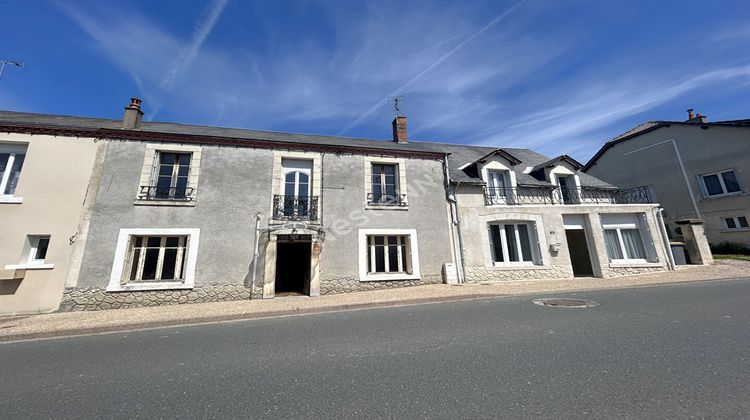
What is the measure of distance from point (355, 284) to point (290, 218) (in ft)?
10.4

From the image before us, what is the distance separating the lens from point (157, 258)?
8547 millimetres

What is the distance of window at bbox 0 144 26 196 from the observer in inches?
319

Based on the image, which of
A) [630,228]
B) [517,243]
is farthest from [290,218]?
[630,228]

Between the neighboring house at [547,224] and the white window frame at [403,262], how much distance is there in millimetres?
2014

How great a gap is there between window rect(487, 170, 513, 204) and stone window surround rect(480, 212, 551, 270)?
0.88 m

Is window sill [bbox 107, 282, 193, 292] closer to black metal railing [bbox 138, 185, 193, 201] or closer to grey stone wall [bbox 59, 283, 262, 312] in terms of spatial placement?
grey stone wall [bbox 59, 283, 262, 312]

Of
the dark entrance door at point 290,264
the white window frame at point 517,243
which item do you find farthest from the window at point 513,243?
the dark entrance door at point 290,264

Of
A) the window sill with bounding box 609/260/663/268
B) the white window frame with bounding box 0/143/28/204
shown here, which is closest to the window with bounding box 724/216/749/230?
the window sill with bounding box 609/260/663/268

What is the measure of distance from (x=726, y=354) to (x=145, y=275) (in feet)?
40.2

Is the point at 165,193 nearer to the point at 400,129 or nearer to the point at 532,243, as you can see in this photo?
the point at 400,129

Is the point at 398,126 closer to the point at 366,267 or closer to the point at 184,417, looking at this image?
the point at 366,267

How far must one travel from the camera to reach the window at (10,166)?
26.6 ft

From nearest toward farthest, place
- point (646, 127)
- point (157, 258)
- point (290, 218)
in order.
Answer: point (157, 258)
point (290, 218)
point (646, 127)

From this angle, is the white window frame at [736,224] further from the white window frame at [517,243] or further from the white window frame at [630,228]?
the white window frame at [517,243]
